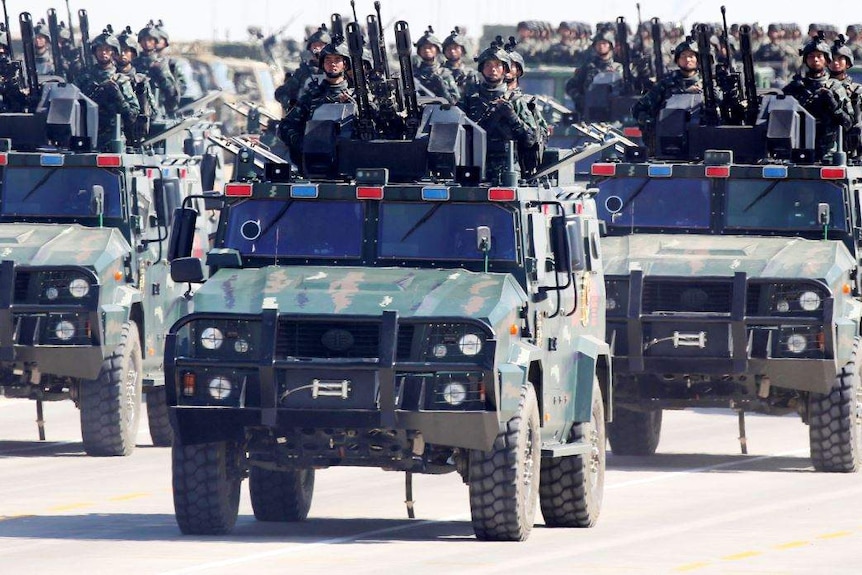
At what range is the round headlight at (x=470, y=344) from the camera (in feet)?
51.0

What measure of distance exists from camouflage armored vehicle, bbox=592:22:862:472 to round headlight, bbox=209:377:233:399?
6.41m

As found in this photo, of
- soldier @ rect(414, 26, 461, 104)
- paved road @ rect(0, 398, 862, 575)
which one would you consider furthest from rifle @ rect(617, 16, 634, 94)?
paved road @ rect(0, 398, 862, 575)

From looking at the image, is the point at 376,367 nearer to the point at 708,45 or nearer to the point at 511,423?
the point at 511,423

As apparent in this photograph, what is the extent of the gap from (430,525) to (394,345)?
2093mm

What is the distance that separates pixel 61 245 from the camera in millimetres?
22484

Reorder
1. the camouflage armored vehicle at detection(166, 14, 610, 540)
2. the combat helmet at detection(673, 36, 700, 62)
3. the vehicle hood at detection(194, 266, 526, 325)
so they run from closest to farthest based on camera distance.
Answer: the camouflage armored vehicle at detection(166, 14, 610, 540) < the vehicle hood at detection(194, 266, 526, 325) < the combat helmet at detection(673, 36, 700, 62)

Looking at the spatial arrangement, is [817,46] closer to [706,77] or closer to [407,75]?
[706,77]

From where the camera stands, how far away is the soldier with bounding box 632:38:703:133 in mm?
26312

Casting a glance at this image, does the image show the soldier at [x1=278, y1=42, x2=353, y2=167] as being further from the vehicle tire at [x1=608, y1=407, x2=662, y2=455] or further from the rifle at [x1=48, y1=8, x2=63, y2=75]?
the rifle at [x1=48, y1=8, x2=63, y2=75]

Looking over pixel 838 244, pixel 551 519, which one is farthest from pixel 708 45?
pixel 551 519

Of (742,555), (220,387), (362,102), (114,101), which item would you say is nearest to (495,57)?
(362,102)

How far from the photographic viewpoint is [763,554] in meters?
15.7

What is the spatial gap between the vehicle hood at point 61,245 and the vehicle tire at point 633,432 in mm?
4411

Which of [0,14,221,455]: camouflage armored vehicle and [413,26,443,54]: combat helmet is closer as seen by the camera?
[0,14,221,455]: camouflage armored vehicle
